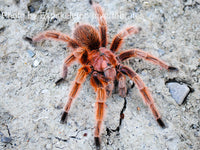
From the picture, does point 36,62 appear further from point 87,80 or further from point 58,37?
point 87,80

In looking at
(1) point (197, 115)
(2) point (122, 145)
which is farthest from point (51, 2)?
(1) point (197, 115)

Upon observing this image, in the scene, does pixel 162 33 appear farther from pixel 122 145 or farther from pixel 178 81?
pixel 122 145

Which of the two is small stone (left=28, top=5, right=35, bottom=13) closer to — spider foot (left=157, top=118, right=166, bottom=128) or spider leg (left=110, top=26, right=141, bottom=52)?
spider leg (left=110, top=26, right=141, bottom=52)

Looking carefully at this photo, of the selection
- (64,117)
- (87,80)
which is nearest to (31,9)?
(87,80)

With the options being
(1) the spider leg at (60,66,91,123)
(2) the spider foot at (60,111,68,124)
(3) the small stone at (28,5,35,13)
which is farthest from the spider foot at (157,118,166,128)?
(3) the small stone at (28,5,35,13)

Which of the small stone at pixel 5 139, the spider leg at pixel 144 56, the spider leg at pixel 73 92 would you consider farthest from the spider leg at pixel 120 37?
the small stone at pixel 5 139
